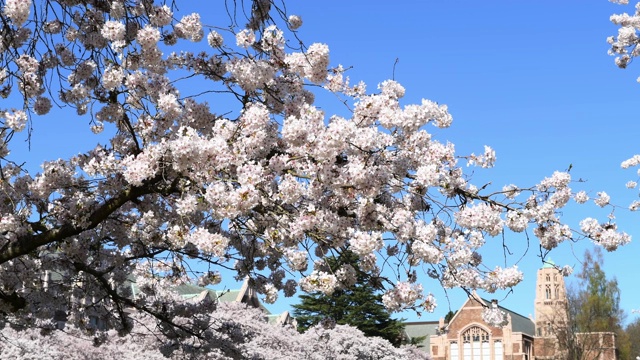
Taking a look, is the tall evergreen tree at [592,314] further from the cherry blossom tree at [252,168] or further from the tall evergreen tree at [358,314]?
the cherry blossom tree at [252,168]

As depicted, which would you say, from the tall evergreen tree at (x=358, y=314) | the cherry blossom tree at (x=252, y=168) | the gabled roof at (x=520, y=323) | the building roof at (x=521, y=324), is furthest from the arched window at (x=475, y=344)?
the cherry blossom tree at (x=252, y=168)

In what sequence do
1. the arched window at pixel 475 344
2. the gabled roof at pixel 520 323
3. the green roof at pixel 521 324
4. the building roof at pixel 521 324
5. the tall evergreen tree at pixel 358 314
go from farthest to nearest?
the green roof at pixel 521 324 → the building roof at pixel 521 324 → the gabled roof at pixel 520 323 → the arched window at pixel 475 344 → the tall evergreen tree at pixel 358 314

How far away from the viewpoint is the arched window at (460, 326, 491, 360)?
7456 centimetres

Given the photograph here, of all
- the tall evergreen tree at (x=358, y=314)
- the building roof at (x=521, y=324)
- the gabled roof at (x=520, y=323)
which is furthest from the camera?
the building roof at (x=521, y=324)

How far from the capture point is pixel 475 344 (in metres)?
75.1

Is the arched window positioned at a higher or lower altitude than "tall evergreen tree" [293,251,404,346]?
higher

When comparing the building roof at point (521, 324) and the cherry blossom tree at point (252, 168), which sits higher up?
the building roof at point (521, 324)

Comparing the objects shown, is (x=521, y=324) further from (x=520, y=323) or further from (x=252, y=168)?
(x=252, y=168)

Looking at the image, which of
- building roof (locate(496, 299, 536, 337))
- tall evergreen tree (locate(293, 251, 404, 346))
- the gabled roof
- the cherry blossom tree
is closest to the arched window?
the gabled roof

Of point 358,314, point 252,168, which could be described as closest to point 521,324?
point 358,314

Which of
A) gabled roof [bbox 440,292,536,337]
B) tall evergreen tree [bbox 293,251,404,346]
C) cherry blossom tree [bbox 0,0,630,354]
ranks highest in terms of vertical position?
gabled roof [bbox 440,292,536,337]

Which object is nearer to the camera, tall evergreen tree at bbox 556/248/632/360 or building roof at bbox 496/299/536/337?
tall evergreen tree at bbox 556/248/632/360

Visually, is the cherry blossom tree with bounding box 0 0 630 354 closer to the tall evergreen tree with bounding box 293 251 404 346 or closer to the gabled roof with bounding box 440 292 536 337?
the tall evergreen tree with bounding box 293 251 404 346

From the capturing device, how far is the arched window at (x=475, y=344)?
74562mm
